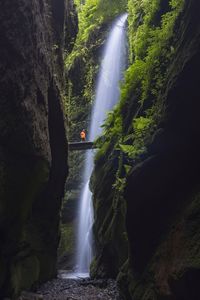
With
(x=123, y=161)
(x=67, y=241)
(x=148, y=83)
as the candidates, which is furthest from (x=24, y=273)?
(x=67, y=241)

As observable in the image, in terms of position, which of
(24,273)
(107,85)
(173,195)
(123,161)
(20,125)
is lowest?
(24,273)

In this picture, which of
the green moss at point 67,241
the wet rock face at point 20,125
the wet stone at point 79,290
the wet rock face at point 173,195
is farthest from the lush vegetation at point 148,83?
the green moss at point 67,241

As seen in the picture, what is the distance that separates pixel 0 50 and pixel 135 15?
12218 mm

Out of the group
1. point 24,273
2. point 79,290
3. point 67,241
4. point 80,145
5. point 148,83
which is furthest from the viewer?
point 67,241

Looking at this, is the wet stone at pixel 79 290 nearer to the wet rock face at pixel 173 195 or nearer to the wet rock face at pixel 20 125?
the wet rock face at pixel 20 125

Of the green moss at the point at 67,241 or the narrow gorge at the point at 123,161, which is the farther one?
the green moss at the point at 67,241

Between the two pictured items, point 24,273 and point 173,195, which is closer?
point 173,195

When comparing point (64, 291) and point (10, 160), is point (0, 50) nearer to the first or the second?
point (10, 160)

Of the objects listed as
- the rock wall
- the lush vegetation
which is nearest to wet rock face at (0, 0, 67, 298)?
the lush vegetation

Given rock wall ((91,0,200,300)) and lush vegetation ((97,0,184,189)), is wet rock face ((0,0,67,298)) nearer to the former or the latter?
lush vegetation ((97,0,184,189))

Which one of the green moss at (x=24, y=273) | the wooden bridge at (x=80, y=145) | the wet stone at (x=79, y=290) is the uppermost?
the wooden bridge at (x=80, y=145)

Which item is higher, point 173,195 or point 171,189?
point 171,189

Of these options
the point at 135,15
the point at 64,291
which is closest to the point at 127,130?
the point at 64,291

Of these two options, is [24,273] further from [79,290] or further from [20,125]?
[20,125]
